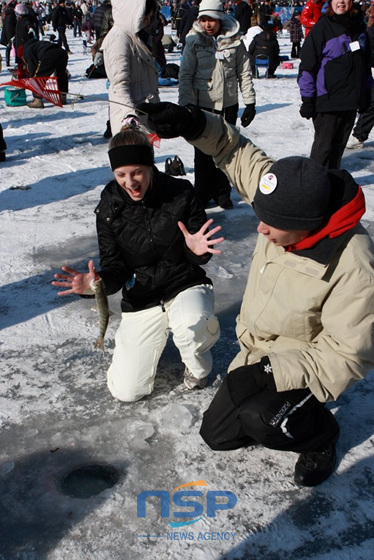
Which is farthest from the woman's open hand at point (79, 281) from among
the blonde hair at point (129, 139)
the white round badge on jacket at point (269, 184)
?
the white round badge on jacket at point (269, 184)

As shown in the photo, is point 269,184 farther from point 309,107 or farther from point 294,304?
point 309,107

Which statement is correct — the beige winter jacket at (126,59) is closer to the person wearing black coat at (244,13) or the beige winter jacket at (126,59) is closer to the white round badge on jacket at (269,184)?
the white round badge on jacket at (269,184)

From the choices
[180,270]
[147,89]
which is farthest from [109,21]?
[180,270]

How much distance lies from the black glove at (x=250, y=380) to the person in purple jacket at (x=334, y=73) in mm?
3730

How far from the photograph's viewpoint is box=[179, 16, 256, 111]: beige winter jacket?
5.23m

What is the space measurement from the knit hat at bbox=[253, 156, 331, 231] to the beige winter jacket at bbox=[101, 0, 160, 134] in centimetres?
276

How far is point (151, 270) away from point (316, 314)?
3.65ft

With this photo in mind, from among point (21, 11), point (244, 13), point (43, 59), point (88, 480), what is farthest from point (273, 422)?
point (244, 13)

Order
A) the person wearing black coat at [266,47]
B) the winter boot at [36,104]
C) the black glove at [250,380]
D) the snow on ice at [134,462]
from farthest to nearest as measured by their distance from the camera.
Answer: the person wearing black coat at [266,47] → the winter boot at [36,104] → the black glove at [250,380] → the snow on ice at [134,462]

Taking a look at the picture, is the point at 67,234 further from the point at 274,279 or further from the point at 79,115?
the point at 79,115

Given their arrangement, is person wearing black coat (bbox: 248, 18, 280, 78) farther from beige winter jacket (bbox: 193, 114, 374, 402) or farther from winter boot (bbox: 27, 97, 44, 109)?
beige winter jacket (bbox: 193, 114, 374, 402)

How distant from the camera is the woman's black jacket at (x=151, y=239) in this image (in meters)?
3.03

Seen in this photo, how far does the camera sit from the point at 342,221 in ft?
6.96

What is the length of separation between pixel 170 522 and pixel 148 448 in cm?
44
